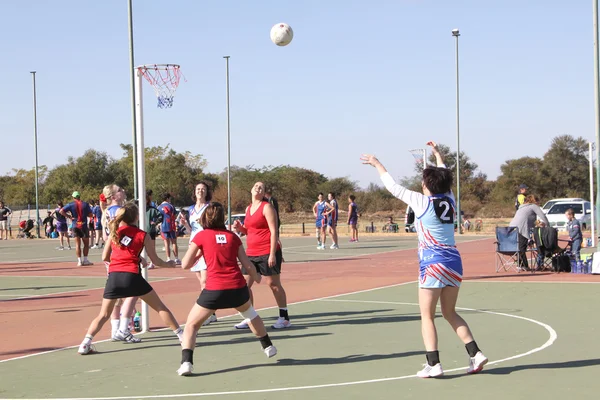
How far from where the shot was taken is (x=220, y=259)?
7.58 meters

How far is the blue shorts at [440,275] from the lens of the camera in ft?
23.5

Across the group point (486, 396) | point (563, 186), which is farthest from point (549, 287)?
point (563, 186)

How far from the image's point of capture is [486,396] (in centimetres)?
650

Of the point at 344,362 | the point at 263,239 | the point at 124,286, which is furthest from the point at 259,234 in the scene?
the point at 344,362

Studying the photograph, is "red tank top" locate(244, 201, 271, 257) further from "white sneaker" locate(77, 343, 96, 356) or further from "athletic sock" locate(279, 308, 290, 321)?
"white sneaker" locate(77, 343, 96, 356)

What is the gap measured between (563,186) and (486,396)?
68848 mm

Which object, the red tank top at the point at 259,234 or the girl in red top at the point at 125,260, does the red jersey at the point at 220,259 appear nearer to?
the girl in red top at the point at 125,260

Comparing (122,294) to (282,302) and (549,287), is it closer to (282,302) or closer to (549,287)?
(282,302)

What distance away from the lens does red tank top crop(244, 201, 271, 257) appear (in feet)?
33.4

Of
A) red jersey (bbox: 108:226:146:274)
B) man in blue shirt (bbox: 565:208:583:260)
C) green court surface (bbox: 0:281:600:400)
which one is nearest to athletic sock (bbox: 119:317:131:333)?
green court surface (bbox: 0:281:600:400)

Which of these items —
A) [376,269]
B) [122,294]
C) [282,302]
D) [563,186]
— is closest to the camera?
[122,294]

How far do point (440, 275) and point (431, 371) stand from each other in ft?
2.88

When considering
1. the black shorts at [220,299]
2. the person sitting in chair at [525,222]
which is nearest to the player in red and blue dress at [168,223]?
the person sitting in chair at [525,222]

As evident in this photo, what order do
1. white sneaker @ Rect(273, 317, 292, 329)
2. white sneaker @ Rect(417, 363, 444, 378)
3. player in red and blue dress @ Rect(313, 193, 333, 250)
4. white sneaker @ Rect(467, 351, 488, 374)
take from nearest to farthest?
white sneaker @ Rect(417, 363, 444, 378), white sneaker @ Rect(467, 351, 488, 374), white sneaker @ Rect(273, 317, 292, 329), player in red and blue dress @ Rect(313, 193, 333, 250)
